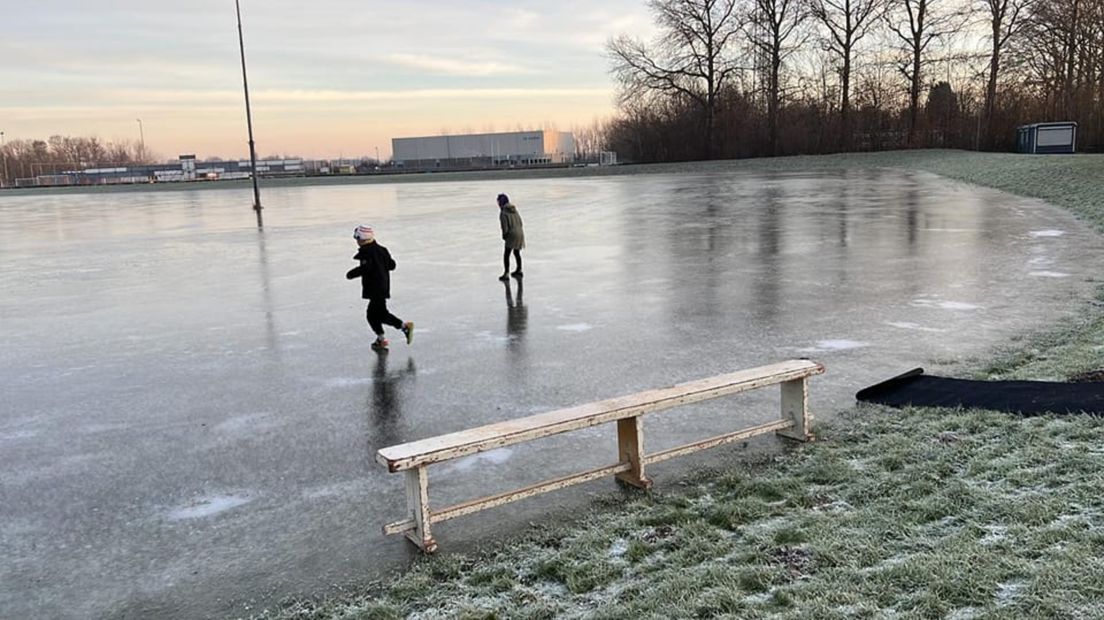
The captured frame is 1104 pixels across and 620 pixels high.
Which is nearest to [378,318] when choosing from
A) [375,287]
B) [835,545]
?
[375,287]

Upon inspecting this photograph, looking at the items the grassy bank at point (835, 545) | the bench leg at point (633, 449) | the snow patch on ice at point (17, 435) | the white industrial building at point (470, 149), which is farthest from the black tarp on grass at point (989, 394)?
the white industrial building at point (470, 149)

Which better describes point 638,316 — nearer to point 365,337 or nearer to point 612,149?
point 365,337

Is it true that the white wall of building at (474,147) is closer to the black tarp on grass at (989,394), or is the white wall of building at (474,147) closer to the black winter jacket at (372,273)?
the black winter jacket at (372,273)

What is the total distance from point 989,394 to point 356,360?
578 cm

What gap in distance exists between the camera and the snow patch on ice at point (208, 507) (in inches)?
198

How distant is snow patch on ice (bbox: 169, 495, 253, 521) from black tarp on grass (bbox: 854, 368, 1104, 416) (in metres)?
4.65

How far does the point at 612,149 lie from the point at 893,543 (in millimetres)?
78088

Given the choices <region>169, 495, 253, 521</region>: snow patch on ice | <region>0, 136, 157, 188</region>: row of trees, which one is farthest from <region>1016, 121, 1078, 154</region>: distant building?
<region>0, 136, 157, 188</region>: row of trees

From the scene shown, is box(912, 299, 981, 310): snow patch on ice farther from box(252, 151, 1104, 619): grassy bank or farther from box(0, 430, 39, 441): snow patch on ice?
box(0, 430, 39, 441): snow patch on ice

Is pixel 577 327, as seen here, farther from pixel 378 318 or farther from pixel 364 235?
pixel 364 235

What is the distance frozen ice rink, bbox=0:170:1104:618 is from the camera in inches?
184

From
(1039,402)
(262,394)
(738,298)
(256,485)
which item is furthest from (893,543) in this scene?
(738,298)

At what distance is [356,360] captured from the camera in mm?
8688

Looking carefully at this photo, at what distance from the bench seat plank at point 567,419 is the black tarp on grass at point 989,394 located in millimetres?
1081
